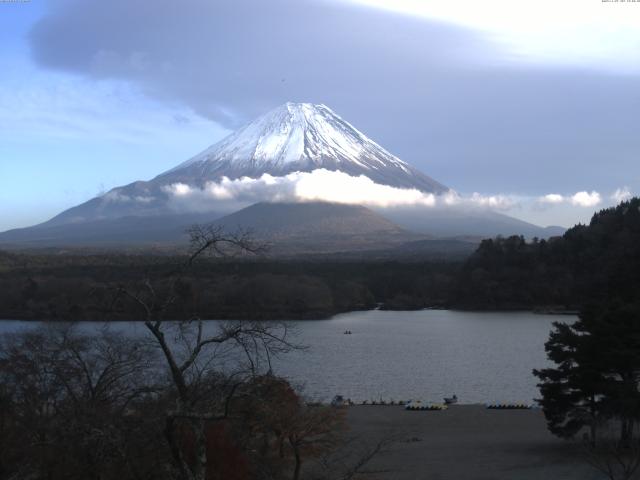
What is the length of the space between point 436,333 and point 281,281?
13502 mm

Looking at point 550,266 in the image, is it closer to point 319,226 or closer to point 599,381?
point 599,381

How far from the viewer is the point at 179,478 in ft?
11.3

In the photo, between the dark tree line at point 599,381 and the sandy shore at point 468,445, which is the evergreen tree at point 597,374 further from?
the sandy shore at point 468,445

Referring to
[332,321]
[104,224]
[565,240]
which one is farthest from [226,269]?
[104,224]

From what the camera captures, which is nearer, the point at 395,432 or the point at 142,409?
the point at 142,409

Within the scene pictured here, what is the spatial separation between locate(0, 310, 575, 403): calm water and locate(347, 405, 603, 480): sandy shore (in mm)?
1686

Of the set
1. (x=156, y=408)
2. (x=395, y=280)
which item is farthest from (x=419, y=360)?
(x=395, y=280)

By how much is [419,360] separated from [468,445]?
34.3 ft

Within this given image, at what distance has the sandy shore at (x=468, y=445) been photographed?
11047mm

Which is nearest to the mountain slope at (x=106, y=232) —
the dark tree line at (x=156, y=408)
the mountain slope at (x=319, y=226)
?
the mountain slope at (x=319, y=226)

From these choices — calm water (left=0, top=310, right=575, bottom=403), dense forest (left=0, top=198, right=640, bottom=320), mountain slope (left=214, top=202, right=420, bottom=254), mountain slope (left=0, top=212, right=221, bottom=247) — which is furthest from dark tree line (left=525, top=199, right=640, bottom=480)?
mountain slope (left=0, top=212, right=221, bottom=247)

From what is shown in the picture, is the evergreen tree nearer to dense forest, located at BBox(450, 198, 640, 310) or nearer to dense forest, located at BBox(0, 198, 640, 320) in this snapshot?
dense forest, located at BBox(0, 198, 640, 320)

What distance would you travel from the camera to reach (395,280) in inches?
2072

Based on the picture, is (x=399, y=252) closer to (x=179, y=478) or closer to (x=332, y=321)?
(x=332, y=321)
